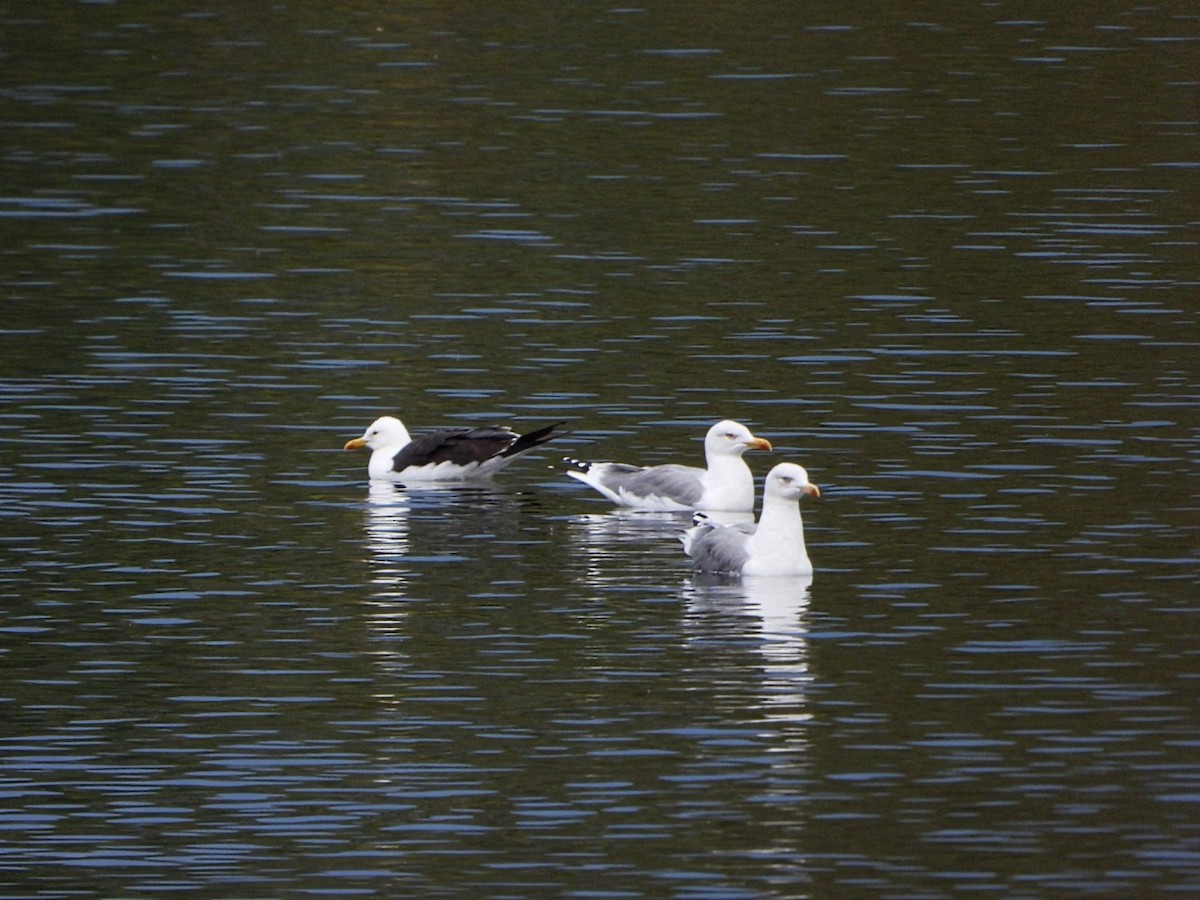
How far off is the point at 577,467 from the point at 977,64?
26100 mm

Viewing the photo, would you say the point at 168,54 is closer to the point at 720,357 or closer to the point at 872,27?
the point at 872,27

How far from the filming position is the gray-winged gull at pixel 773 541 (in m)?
19.3

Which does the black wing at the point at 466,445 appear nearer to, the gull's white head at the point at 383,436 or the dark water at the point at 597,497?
the gull's white head at the point at 383,436

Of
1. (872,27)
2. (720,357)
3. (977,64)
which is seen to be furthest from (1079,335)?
(872,27)

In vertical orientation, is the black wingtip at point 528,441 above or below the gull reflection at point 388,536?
above

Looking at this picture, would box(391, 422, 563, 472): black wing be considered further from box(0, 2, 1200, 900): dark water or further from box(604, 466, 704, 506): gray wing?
box(604, 466, 704, 506): gray wing

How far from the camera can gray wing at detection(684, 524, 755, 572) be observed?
1962 centimetres

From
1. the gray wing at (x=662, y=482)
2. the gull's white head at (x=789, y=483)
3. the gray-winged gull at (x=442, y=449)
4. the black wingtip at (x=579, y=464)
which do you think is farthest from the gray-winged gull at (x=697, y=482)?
the gull's white head at (x=789, y=483)

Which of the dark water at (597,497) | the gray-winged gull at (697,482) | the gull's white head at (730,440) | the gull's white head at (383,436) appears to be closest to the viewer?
the dark water at (597,497)

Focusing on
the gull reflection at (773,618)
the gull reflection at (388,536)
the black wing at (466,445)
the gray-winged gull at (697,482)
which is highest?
the black wing at (466,445)

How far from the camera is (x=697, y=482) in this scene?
22062mm

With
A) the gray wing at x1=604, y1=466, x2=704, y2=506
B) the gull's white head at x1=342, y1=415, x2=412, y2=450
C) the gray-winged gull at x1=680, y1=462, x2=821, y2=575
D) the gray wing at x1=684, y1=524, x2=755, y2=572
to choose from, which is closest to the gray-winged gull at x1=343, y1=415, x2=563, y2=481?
the gull's white head at x1=342, y1=415, x2=412, y2=450

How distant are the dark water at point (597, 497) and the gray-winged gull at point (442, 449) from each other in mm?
243

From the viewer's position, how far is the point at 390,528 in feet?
71.2
